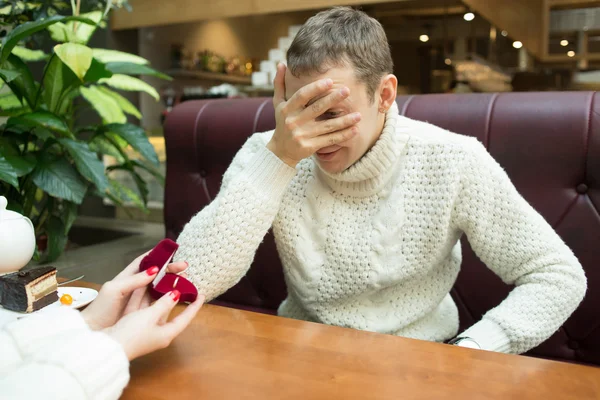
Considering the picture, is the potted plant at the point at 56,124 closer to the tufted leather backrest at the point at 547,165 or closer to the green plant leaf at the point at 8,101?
the green plant leaf at the point at 8,101

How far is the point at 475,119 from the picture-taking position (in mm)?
1408

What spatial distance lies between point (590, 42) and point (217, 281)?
2434 mm

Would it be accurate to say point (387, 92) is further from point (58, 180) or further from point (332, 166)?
point (58, 180)

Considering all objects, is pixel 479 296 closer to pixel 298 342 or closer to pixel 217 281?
pixel 217 281

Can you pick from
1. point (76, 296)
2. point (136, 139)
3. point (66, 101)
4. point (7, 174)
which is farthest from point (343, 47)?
point (66, 101)

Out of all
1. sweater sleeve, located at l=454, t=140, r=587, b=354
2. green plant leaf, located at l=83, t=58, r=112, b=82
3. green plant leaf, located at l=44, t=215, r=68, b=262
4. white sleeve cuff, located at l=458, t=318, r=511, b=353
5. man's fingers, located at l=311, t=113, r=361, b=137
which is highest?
green plant leaf, located at l=83, t=58, r=112, b=82

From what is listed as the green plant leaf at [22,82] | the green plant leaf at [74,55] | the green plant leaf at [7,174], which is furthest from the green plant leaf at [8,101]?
the green plant leaf at [7,174]

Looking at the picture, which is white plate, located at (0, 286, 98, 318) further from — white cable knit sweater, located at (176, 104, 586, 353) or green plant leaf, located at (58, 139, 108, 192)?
green plant leaf, located at (58, 139, 108, 192)

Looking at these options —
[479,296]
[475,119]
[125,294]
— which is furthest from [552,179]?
[125,294]

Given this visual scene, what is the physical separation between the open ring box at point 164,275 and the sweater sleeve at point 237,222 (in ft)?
0.69

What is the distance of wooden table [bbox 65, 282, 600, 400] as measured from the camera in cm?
57

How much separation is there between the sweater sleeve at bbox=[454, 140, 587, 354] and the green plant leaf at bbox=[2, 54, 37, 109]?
1498 mm

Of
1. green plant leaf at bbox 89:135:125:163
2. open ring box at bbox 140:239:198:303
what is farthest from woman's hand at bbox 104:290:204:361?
green plant leaf at bbox 89:135:125:163

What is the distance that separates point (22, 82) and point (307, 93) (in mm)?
1359
